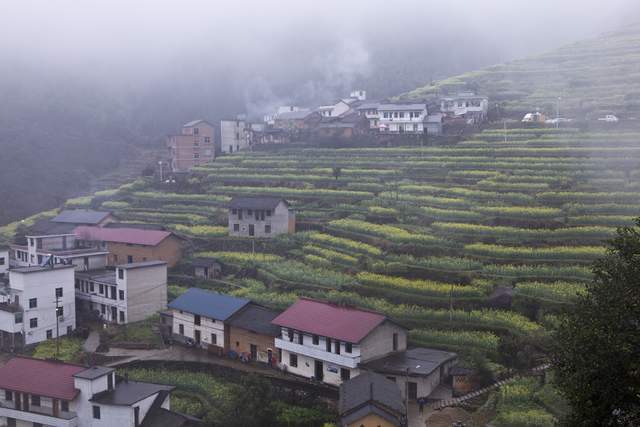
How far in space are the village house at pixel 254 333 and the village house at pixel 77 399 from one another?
5.91 metres

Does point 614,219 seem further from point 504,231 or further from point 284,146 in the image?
point 284,146

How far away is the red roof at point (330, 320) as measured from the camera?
26.2m

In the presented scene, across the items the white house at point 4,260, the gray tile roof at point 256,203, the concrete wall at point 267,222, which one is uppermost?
the gray tile roof at point 256,203

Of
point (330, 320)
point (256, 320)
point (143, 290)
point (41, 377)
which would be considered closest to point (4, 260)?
point (143, 290)

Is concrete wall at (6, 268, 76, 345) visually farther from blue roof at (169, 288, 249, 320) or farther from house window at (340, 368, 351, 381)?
house window at (340, 368, 351, 381)

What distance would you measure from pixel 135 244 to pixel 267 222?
8.40 m

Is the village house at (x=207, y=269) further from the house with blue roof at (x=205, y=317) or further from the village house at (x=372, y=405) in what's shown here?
the village house at (x=372, y=405)

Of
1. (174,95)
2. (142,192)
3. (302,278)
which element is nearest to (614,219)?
(302,278)

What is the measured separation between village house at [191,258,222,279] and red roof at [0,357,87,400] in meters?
13.6

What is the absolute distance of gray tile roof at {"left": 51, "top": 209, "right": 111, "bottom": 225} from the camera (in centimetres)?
4681

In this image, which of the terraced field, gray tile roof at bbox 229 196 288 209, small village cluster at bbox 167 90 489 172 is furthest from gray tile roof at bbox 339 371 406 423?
small village cluster at bbox 167 90 489 172

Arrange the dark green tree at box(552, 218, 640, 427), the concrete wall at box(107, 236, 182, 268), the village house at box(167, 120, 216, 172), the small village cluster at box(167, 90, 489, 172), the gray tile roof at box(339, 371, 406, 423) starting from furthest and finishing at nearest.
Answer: the village house at box(167, 120, 216, 172), the small village cluster at box(167, 90, 489, 172), the concrete wall at box(107, 236, 182, 268), the gray tile roof at box(339, 371, 406, 423), the dark green tree at box(552, 218, 640, 427)

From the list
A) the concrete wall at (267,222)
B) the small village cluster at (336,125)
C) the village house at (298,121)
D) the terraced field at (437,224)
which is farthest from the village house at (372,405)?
the village house at (298,121)

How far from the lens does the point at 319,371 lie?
27.4m
